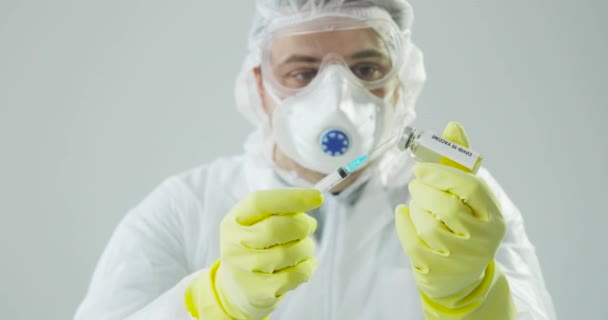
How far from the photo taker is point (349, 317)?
1644 mm

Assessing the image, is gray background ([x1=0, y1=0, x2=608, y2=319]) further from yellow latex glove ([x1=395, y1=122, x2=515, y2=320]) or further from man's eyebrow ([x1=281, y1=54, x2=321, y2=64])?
yellow latex glove ([x1=395, y1=122, x2=515, y2=320])

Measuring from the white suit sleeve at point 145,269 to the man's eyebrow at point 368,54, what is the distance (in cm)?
58

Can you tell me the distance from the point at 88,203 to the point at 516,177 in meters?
1.47

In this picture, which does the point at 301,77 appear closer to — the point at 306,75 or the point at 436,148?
the point at 306,75

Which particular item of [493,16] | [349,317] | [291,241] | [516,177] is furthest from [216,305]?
[493,16]

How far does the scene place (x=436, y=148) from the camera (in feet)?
4.05

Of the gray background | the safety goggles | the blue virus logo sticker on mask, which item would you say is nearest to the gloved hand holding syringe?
the blue virus logo sticker on mask

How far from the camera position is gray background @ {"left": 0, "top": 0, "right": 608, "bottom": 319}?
2293mm

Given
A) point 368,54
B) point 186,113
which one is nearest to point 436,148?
point 368,54

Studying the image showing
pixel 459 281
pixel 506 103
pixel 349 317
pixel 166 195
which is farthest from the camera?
pixel 506 103

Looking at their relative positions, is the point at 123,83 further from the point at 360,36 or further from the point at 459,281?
the point at 459,281

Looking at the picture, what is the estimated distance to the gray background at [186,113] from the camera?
2293 millimetres

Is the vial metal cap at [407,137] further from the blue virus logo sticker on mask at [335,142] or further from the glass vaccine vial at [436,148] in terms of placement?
the blue virus logo sticker on mask at [335,142]

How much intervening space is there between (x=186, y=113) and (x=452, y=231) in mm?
1342
